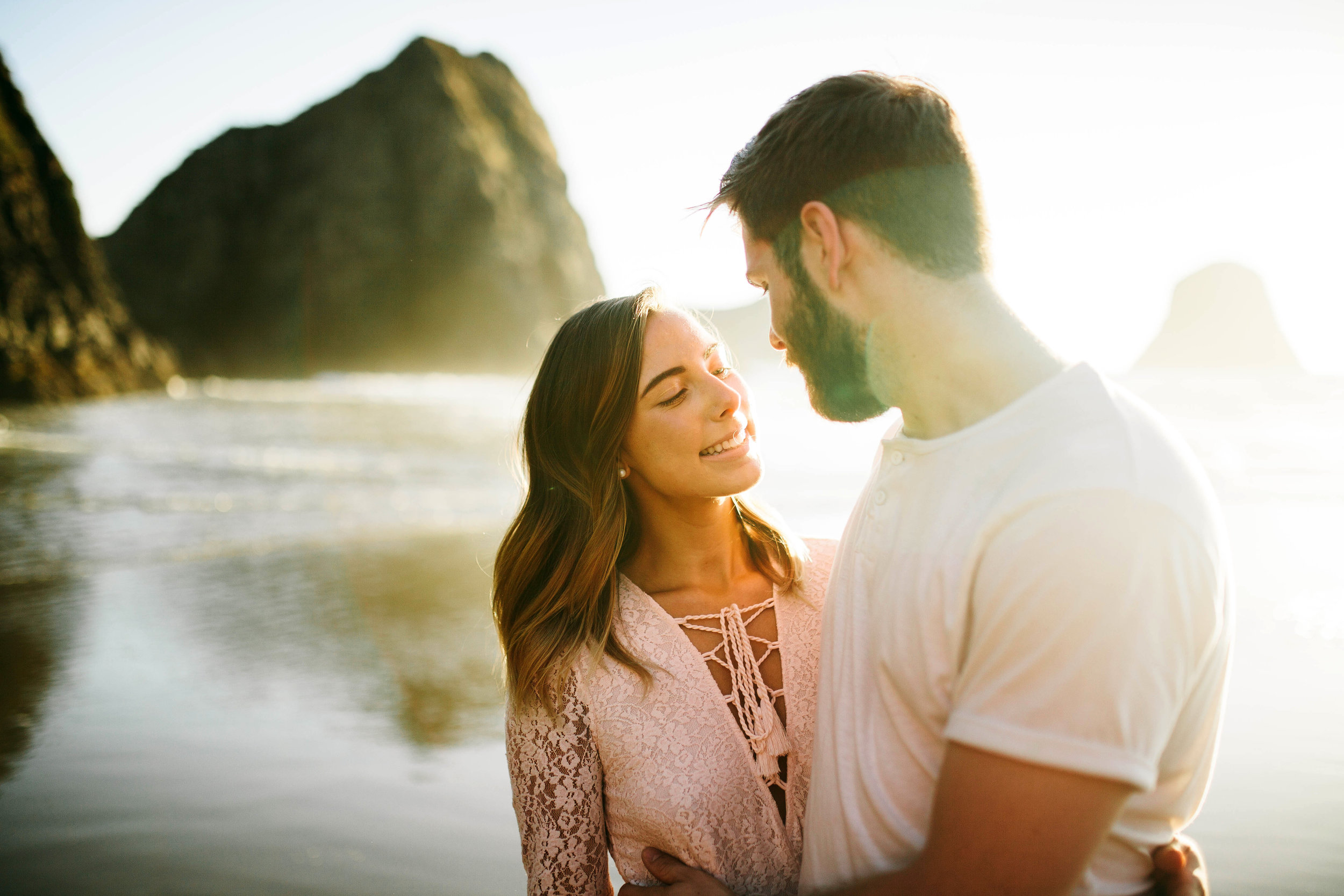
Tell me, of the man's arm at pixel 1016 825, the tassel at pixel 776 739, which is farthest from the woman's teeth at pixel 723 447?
the man's arm at pixel 1016 825

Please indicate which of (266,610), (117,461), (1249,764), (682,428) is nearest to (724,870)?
(682,428)

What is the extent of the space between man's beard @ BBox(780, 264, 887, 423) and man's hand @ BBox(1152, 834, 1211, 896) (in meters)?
1.05

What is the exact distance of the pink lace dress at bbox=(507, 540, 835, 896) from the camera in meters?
2.32

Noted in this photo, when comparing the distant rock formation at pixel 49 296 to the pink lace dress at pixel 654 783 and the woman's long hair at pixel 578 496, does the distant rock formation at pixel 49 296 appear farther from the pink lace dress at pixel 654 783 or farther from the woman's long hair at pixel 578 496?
the pink lace dress at pixel 654 783

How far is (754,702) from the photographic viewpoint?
2521mm

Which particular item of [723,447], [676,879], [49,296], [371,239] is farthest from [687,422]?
[371,239]

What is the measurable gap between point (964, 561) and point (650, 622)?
1.32 metres

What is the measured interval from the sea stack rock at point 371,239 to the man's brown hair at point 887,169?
218ft

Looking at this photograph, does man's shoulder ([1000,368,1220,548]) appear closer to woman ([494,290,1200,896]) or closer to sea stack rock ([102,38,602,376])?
woman ([494,290,1200,896])

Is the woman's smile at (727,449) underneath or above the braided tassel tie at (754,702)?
above

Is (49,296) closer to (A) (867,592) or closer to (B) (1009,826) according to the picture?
(A) (867,592)

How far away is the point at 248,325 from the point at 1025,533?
8813 centimetres

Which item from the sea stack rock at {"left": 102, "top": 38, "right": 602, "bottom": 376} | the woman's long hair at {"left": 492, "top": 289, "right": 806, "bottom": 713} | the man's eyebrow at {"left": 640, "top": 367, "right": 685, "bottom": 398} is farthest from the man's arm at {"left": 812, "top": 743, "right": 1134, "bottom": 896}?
the sea stack rock at {"left": 102, "top": 38, "right": 602, "bottom": 376}

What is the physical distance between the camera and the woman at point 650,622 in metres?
2.36
